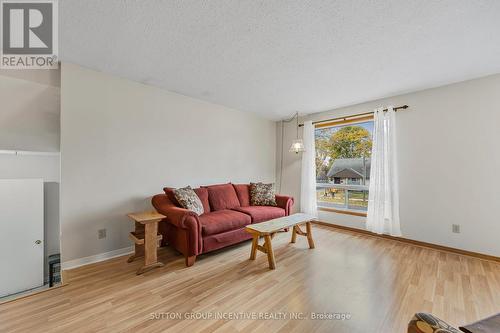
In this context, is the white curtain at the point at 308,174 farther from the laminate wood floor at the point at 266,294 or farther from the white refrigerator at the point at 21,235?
the white refrigerator at the point at 21,235

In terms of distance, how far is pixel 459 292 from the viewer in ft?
6.51

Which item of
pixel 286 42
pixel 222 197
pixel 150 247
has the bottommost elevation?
pixel 150 247

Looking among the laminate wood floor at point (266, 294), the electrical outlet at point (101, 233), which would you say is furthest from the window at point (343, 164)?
the electrical outlet at point (101, 233)

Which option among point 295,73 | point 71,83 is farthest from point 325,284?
point 71,83

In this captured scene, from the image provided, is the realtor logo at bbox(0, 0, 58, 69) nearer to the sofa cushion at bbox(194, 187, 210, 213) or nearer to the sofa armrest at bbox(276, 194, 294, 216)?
the sofa cushion at bbox(194, 187, 210, 213)

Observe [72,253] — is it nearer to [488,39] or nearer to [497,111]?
[488,39]

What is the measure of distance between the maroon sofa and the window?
1.20m

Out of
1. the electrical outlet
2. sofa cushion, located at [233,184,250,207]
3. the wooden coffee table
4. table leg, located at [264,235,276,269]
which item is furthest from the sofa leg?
sofa cushion, located at [233,184,250,207]

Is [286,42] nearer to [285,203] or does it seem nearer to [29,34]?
[29,34]

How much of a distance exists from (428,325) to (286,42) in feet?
7.51

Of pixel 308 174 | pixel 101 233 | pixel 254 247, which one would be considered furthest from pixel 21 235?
pixel 308 174

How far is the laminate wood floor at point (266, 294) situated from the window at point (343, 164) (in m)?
1.46

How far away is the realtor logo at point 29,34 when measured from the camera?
5.54 ft

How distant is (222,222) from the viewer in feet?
9.30
